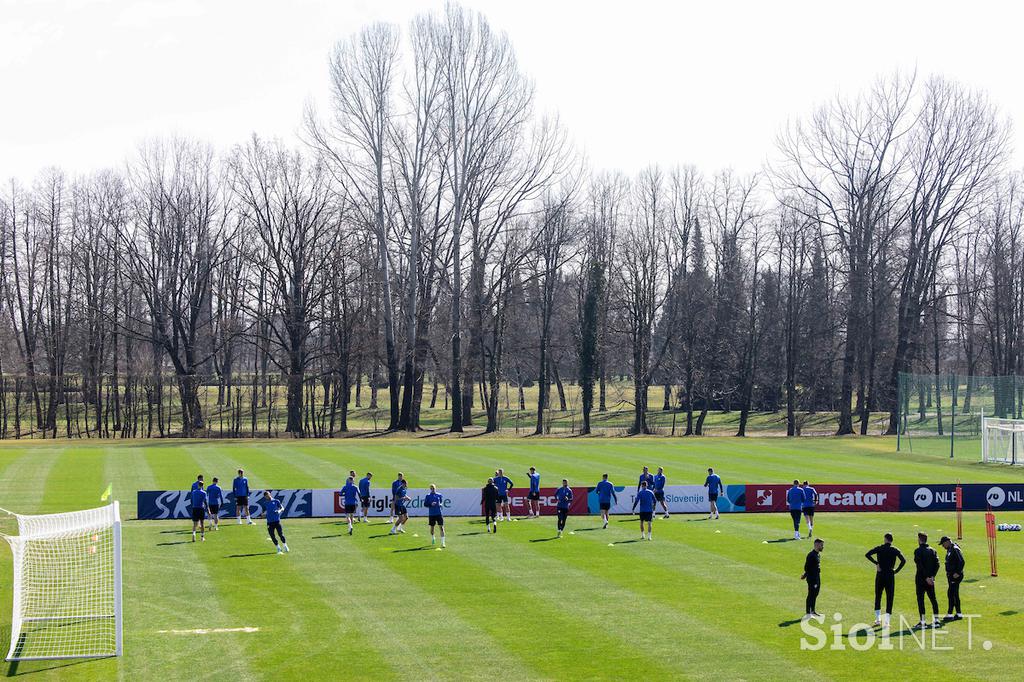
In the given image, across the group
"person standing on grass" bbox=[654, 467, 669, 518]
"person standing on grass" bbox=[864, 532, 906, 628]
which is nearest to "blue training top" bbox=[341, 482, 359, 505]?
"person standing on grass" bbox=[654, 467, 669, 518]

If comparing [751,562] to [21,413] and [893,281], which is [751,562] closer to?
[893,281]

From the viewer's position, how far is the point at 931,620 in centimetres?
1920

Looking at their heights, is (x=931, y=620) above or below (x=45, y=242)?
below

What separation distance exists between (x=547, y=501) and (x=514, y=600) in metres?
13.0

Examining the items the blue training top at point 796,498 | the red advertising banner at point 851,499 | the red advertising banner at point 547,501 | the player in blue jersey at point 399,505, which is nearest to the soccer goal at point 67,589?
the player in blue jersey at point 399,505

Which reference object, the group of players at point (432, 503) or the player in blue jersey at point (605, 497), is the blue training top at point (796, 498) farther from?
the player in blue jersey at point (605, 497)

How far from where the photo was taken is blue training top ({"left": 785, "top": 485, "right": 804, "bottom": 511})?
94.9ft

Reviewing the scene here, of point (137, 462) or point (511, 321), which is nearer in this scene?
point (137, 462)

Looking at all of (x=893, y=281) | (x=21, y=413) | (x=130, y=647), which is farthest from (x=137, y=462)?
(x=893, y=281)

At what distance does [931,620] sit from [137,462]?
3811 centimetres

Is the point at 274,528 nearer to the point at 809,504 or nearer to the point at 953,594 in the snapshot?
the point at 809,504

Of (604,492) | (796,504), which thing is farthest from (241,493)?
(796,504)

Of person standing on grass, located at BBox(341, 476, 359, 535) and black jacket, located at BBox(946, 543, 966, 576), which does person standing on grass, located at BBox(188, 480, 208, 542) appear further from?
black jacket, located at BBox(946, 543, 966, 576)

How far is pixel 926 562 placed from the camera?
1820 centimetres
